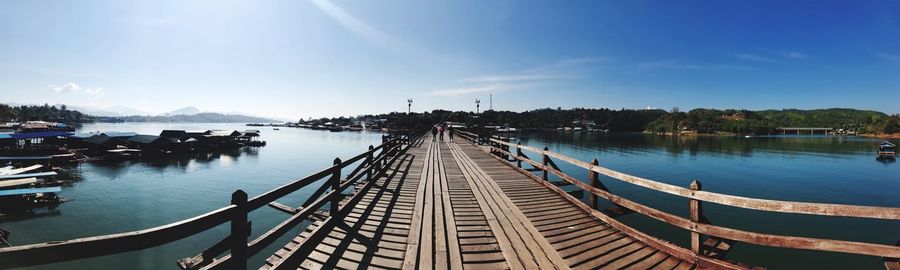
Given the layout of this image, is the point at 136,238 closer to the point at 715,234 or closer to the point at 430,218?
the point at 430,218

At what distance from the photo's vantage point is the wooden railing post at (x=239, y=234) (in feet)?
11.3

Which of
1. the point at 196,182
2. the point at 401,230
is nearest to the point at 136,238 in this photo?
the point at 401,230

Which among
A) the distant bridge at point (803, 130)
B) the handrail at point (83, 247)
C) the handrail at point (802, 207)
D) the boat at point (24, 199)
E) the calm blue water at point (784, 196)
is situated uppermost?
the handrail at point (83, 247)

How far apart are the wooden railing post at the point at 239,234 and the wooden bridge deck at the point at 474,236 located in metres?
1.27

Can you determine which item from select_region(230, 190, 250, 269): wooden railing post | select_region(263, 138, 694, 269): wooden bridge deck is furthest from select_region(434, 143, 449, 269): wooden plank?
select_region(230, 190, 250, 269): wooden railing post

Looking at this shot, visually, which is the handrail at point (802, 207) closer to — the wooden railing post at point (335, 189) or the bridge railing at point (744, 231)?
the bridge railing at point (744, 231)

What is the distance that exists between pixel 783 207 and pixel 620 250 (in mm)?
2124

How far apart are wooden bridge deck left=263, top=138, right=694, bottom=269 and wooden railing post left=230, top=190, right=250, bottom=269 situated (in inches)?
49.9

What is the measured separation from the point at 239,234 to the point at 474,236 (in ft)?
12.2

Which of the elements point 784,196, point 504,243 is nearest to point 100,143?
point 504,243

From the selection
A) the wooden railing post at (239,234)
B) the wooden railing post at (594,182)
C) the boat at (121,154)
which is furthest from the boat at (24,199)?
the boat at (121,154)

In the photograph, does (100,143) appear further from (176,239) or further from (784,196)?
(784,196)

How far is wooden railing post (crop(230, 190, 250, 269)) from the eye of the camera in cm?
344

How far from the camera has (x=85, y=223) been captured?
1725 cm
